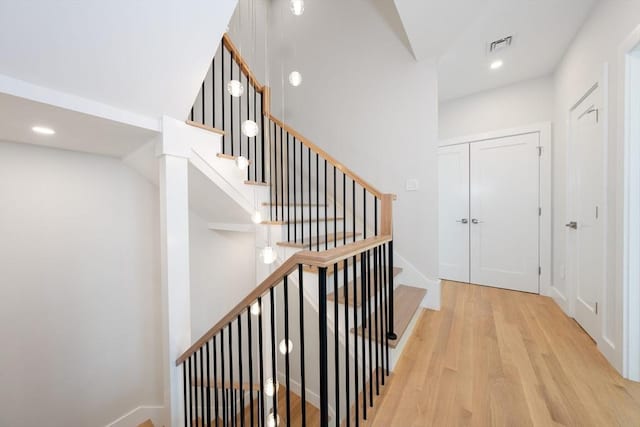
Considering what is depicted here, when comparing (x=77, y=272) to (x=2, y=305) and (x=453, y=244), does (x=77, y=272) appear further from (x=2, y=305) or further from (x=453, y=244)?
(x=453, y=244)

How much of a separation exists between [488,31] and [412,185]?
153 centimetres

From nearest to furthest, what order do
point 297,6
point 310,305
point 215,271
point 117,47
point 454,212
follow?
point 117,47 < point 297,6 < point 310,305 < point 215,271 < point 454,212

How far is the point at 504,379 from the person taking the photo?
150 centimetres

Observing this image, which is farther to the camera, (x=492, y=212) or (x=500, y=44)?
(x=492, y=212)

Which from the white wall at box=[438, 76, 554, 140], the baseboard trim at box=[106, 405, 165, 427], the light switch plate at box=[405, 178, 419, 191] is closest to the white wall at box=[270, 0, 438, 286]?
the light switch plate at box=[405, 178, 419, 191]

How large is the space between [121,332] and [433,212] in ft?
11.0

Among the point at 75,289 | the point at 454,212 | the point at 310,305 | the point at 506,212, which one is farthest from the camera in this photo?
the point at 454,212

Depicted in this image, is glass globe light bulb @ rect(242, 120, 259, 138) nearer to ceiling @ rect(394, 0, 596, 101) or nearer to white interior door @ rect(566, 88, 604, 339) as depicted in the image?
ceiling @ rect(394, 0, 596, 101)

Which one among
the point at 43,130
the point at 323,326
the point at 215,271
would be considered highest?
the point at 43,130

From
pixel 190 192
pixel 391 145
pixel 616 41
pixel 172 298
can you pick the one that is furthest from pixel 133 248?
pixel 616 41

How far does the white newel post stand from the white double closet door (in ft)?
11.0

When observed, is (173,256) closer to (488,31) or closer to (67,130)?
(67,130)

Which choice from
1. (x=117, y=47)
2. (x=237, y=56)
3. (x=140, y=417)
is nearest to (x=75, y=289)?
(x=140, y=417)

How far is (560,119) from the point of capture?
258 centimetres
